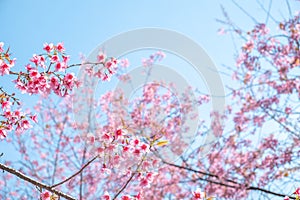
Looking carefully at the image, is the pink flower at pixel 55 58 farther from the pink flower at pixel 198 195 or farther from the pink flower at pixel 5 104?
the pink flower at pixel 198 195

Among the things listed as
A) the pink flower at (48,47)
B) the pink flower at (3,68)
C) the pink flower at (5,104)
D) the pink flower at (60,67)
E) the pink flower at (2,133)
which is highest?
the pink flower at (48,47)

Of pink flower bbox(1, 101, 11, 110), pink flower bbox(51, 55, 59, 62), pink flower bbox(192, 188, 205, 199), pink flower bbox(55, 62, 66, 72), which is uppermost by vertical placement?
pink flower bbox(51, 55, 59, 62)

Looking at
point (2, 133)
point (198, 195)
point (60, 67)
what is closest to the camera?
point (198, 195)

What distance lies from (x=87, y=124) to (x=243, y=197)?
4.80 metres

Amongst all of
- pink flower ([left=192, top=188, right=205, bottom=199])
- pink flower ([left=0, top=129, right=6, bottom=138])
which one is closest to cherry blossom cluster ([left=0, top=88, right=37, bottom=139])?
pink flower ([left=0, top=129, right=6, bottom=138])

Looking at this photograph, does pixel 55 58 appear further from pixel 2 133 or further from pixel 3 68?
pixel 2 133

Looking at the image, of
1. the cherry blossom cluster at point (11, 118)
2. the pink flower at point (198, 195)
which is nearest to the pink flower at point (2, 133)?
the cherry blossom cluster at point (11, 118)

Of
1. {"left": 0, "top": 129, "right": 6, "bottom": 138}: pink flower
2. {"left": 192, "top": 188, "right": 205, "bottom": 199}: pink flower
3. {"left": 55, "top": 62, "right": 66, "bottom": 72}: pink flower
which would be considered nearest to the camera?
{"left": 192, "top": 188, "right": 205, "bottom": 199}: pink flower

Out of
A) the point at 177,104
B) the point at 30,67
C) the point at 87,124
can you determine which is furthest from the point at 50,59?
the point at 177,104

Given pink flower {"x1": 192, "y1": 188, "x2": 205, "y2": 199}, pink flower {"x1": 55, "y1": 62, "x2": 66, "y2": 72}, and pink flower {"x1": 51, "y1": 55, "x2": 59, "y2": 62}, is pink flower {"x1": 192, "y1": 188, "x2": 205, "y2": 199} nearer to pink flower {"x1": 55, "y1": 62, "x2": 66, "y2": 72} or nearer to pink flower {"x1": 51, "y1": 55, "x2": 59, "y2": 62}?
pink flower {"x1": 55, "y1": 62, "x2": 66, "y2": 72}

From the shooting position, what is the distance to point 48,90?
315 centimetres

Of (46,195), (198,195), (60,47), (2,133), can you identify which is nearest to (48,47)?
(60,47)

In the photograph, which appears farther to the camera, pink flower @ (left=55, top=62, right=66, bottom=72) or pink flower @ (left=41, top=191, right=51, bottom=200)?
pink flower @ (left=55, top=62, right=66, bottom=72)

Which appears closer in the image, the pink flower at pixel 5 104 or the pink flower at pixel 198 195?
the pink flower at pixel 198 195
